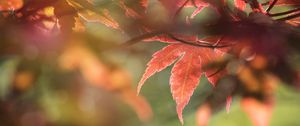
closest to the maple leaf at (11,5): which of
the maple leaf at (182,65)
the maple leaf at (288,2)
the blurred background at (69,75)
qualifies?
the blurred background at (69,75)

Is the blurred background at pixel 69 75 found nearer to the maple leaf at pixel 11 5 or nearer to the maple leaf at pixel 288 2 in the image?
the maple leaf at pixel 11 5

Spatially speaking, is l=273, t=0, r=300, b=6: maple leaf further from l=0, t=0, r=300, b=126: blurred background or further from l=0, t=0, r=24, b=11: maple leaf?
l=0, t=0, r=24, b=11: maple leaf

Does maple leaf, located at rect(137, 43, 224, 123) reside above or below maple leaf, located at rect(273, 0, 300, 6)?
below

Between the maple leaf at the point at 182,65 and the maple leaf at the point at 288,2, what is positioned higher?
the maple leaf at the point at 288,2

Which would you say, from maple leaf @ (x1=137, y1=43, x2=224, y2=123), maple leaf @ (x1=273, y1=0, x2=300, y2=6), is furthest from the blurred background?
maple leaf @ (x1=273, y1=0, x2=300, y2=6)

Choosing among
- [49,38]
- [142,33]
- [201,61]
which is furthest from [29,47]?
[201,61]

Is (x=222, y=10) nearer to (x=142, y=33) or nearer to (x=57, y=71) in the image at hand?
(x=142, y=33)

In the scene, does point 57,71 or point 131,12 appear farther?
point 131,12

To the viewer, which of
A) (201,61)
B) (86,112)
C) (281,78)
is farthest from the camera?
(201,61)
